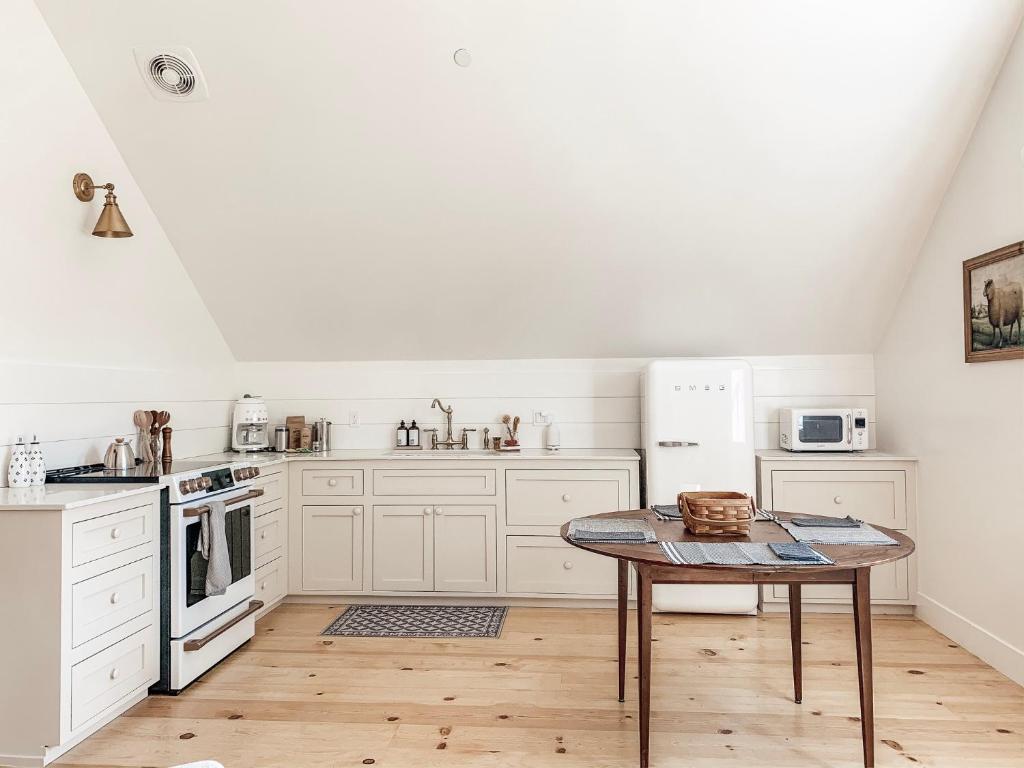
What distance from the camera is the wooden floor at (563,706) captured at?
2.68 m

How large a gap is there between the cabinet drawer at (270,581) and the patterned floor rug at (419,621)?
1.28 feet

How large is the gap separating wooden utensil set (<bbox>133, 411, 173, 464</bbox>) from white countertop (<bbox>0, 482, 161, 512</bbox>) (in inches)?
25.6

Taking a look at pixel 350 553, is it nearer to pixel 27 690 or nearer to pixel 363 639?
pixel 363 639

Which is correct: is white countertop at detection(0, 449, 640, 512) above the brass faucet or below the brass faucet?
below

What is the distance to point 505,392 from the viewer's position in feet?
16.4

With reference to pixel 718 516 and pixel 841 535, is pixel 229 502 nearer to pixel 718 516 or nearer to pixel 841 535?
pixel 718 516

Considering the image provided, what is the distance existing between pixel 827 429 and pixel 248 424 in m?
3.53

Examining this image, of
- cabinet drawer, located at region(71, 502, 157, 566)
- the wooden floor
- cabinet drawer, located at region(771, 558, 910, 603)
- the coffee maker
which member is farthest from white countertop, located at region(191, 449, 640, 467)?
cabinet drawer, located at region(771, 558, 910, 603)

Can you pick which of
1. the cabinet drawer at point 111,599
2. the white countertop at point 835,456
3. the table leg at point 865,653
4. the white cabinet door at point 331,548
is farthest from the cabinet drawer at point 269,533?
the table leg at point 865,653

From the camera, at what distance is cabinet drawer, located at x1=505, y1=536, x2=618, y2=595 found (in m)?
4.39

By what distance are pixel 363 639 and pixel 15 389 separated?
1977mm

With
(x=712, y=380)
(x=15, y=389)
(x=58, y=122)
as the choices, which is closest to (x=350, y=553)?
(x=15, y=389)

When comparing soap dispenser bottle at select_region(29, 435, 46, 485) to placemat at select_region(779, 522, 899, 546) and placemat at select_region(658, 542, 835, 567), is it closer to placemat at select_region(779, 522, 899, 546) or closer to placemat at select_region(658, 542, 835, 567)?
placemat at select_region(658, 542, 835, 567)

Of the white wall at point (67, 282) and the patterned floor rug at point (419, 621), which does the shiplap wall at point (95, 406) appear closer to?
the white wall at point (67, 282)
